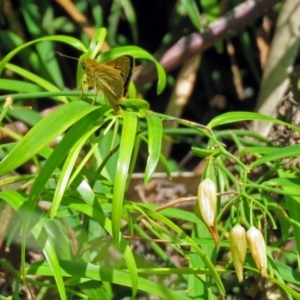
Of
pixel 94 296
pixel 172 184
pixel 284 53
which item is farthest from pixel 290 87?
pixel 94 296

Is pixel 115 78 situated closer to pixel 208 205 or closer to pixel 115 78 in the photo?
pixel 115 78

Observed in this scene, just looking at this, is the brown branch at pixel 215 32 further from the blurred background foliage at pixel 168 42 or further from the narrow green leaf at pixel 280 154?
the narrow green leaf at pixel 280 154

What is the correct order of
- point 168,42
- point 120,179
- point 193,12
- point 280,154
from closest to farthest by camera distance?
point 120,179, point 280,154, point 193,12, point 168,42

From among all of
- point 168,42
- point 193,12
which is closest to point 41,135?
point 193,12

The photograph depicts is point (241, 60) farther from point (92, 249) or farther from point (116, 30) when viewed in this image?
point (92, 249)

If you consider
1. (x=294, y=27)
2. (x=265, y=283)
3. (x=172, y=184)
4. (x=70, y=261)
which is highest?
(x=294, y=27)

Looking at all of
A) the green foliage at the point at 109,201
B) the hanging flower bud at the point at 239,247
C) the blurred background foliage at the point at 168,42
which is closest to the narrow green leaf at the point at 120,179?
the green foliage at the point at 109,201

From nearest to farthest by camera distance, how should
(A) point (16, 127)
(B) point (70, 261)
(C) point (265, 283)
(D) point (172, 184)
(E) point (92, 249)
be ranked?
(B) point (70, 261) < (E) point (92, 249) < (C) point (265, 283) < (A) point (16, 127) < (D) point (172, 184)
